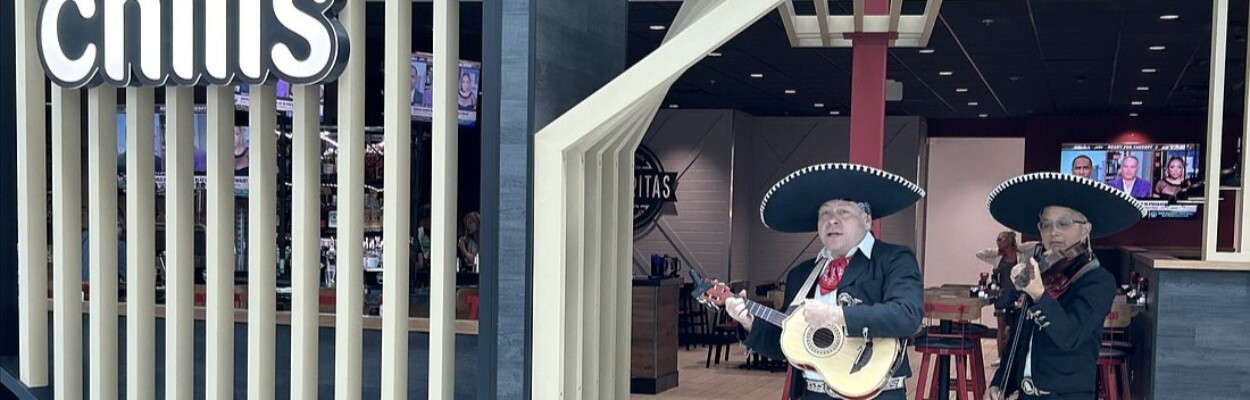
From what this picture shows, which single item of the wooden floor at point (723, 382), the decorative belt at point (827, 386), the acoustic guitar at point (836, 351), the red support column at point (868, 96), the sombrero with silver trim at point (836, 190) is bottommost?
the wooden floor at point (723, 382)

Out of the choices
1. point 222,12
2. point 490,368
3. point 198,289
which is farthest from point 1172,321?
point 198,289

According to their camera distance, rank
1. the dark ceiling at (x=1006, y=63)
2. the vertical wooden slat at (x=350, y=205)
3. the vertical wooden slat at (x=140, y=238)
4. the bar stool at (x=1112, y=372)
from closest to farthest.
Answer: the vertical wooden slat at (x=350, y=205), the vertical wooden slat at (x=140, y=238), the bar stool at (x=1112, y=372), the dark ceiling at (x=1006, y=63)

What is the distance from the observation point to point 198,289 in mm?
6707

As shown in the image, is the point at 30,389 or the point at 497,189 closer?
the point at 497,189

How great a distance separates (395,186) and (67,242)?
156cm

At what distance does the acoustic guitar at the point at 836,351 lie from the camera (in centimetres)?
417

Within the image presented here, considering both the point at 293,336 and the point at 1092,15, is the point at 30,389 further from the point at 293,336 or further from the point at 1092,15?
the point at 1092,15

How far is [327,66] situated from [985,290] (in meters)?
5.43

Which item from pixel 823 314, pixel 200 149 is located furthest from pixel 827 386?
pixel 200 149

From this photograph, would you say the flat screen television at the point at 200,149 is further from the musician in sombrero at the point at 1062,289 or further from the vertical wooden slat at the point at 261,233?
the musician in sombrero at the point at 1062,289

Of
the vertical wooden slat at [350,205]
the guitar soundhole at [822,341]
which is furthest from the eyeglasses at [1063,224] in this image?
the vertical wooden slat at [350,205]

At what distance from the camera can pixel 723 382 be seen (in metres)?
10.8

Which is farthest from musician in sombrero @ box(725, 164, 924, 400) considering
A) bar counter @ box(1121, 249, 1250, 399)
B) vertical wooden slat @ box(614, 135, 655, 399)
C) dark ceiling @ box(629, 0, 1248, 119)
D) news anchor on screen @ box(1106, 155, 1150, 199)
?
news anchor on screen @ box(1106, 155, 1150, 199)

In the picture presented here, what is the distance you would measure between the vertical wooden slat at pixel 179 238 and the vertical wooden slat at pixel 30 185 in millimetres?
689
